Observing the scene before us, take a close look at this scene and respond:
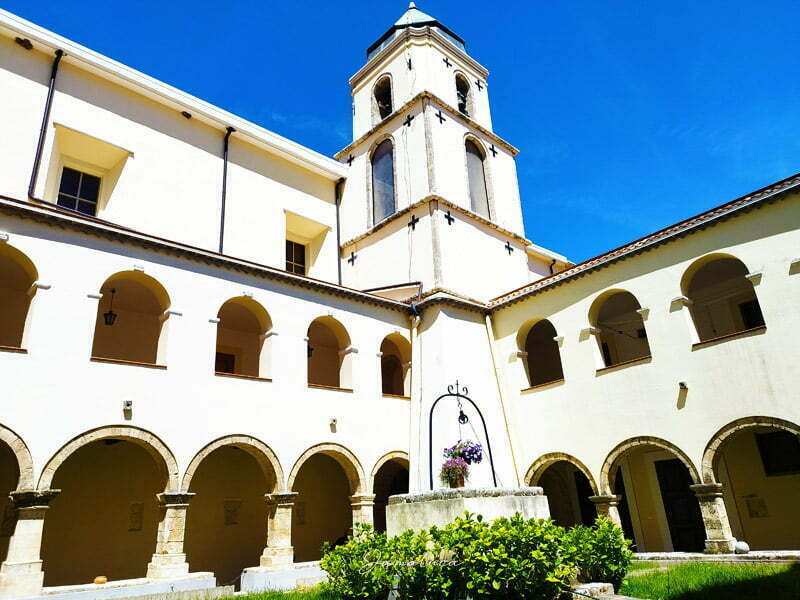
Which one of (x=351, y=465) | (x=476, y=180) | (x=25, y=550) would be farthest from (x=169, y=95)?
(x=25, y=550)

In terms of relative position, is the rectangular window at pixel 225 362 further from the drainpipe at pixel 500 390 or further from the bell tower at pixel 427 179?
the drainpipe at pixel 500 390

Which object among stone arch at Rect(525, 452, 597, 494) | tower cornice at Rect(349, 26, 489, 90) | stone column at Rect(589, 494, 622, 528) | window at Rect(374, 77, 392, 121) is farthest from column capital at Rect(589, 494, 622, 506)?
tower cornice at Rect(349, 26, 489, 90)

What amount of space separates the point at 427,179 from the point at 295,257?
488 centimetres

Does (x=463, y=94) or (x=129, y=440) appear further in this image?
(x=463, y=94)

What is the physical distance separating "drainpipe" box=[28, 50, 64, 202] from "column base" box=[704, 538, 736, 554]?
49.0 feet

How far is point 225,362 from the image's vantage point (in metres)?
15.7

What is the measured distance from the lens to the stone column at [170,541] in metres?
10.4

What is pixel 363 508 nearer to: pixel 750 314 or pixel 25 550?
pixel 25 550

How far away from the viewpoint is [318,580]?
11383 millimetres

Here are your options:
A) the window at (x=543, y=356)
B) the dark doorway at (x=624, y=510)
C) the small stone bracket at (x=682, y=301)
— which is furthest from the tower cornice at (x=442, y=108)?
the dark doorway at (x=624, y=510)

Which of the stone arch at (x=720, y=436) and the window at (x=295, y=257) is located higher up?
the window at (x=295, y=257)

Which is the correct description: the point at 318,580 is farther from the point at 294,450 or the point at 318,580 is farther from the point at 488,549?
the point at 488,549

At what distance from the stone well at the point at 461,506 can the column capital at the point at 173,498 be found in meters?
4.53

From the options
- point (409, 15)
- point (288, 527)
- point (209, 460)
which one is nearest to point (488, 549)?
point (288, 527)
